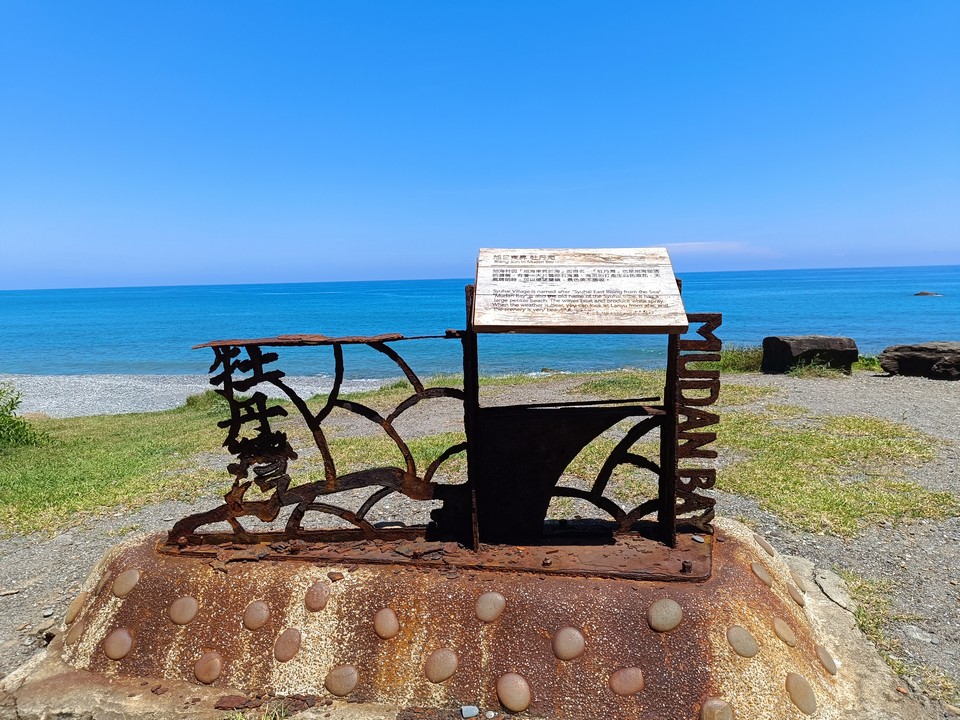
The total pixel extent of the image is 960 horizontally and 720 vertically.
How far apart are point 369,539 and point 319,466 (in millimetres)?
4680

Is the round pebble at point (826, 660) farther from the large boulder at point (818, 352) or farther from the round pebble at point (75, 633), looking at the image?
the large boulder at point (818, 352)

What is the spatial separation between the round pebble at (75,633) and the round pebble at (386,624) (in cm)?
179

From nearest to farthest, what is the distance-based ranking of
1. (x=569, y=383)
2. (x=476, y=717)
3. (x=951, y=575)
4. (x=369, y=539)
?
(x=476, y=717)
(x=369, y=539)
(x=951, y=575)
(x=569, y=383)

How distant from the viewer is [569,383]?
53.6 ft

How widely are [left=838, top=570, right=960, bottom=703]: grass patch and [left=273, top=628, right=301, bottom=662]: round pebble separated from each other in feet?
11.0

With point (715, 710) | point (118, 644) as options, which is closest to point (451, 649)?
point (715, 710)

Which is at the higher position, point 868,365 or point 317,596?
point 317,596

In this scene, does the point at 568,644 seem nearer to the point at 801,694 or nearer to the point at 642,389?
the point at 801,694

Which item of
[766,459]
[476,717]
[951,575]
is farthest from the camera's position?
[766,459]

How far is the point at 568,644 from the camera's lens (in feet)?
10.7

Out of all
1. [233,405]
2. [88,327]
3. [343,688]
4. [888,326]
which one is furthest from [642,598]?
[88,327]

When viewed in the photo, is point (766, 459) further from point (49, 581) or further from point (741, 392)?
point (49, 581)

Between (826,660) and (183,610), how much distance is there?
357 centimetres

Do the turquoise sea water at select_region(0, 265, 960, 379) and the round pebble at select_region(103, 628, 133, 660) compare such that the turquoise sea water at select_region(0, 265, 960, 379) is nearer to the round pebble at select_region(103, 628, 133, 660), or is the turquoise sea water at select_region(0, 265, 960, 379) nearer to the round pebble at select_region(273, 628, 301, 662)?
the round pebble at select_region(273, 628, 301, 662)
